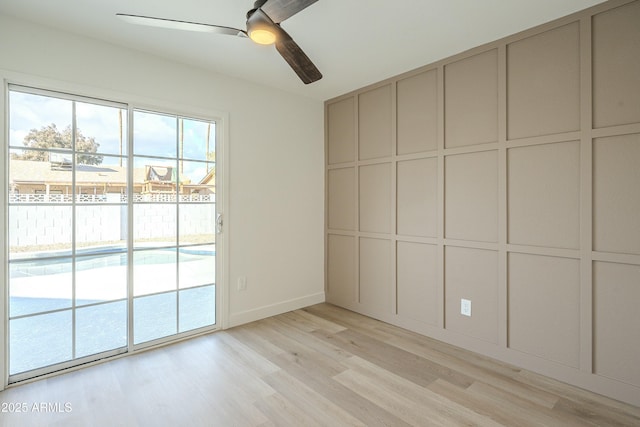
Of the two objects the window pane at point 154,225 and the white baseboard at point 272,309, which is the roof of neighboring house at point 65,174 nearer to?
the window pane at point 154,225

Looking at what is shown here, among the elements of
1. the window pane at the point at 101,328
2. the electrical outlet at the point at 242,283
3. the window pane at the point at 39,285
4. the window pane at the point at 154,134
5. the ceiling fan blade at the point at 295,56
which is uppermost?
the ceiling fan blade at the point at 295,56

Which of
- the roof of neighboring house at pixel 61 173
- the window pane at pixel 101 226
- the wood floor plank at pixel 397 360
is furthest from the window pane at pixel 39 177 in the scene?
the wood floor plank at pixel 397 360

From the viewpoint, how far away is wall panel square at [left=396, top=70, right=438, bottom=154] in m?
2.92

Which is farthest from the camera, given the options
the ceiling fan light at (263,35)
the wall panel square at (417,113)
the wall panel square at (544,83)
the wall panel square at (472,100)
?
the wall panel square at (417,113)

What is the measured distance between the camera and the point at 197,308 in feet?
10.0

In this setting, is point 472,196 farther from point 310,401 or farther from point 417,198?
point 310,401

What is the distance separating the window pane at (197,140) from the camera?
295cm

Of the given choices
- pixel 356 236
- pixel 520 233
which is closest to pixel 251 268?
pixel 356 236

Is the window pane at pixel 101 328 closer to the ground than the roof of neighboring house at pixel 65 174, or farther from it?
closer to the ground

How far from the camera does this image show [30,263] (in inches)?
88.9

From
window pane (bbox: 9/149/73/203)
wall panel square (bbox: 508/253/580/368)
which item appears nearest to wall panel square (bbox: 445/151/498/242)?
wall panel square (bbox: 508/253/580/368)

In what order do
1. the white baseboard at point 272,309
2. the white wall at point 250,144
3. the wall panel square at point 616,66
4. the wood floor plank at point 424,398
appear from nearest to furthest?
the wood floor plank at point 424,398
the wall panel square at point 616,66
the white wall at point 250,144
the white baseboard at point 272,309

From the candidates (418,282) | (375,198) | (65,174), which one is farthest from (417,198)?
(65,174)

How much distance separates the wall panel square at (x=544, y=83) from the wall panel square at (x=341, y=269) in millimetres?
2011
